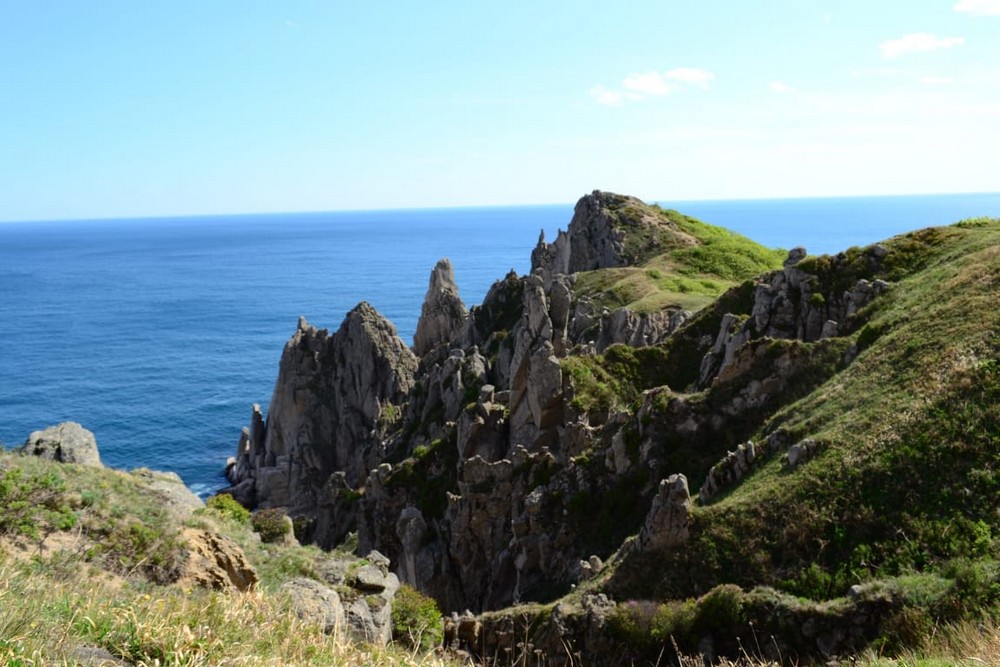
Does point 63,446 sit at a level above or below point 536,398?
above

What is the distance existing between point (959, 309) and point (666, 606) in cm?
1625

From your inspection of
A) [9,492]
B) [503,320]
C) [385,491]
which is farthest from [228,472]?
[9,492]

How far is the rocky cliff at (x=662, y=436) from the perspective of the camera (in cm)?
2195

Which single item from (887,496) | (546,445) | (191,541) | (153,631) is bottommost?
(546,445)

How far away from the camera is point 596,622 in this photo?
68.0 ft

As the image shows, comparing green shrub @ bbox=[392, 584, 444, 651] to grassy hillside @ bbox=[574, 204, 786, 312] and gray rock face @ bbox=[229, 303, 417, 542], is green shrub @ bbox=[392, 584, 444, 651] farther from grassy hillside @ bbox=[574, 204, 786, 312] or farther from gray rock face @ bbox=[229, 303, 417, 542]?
gray rock face @ bbox=[229, 303, 417, 542]

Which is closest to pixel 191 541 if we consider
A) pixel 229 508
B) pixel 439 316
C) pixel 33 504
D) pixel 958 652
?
pixel 33 504

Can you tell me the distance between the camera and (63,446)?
24859 mm

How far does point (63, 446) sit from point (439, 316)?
6504 cm

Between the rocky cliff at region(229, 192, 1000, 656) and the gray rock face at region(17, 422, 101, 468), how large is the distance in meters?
14.6

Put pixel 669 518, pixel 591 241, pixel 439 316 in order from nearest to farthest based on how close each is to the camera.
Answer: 1. pixel 669 518
2. pixel 591 241
3. pixel 439 316

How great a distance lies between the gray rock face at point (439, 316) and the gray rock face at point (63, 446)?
203 ft

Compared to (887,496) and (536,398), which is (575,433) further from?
(887,496)

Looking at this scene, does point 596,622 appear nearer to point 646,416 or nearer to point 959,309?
point 646,416
